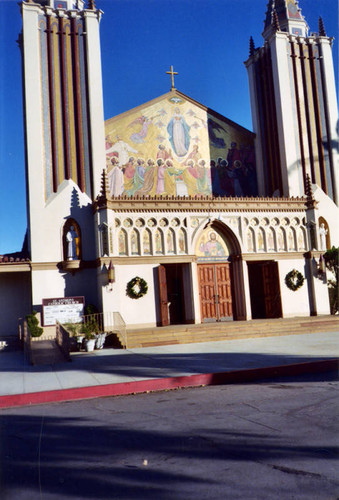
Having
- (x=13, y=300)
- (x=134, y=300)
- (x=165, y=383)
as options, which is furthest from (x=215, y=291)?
(x=165, y=383)

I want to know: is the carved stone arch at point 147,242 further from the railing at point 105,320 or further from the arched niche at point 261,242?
the arched niche at point 261,242

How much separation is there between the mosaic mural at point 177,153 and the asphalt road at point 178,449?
16.3 meters

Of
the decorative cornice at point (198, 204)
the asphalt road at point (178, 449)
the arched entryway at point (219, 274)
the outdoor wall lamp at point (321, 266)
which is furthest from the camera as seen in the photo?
the outdoor wall lamp at point (321, 266)

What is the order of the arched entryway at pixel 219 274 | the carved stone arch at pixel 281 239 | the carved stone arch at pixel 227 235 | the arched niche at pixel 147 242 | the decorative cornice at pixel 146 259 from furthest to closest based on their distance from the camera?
1. the carved stone arch at pixel 281 239
2. the carved stone arch at pixel 227 235
3. the arched entryway at pixel 219 274
4. the arched niche at pixel 147 242
5. the decorative cornice at pixel 146 259

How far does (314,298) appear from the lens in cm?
2255

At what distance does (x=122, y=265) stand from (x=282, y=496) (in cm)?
1694

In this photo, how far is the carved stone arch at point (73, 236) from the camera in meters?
21.6

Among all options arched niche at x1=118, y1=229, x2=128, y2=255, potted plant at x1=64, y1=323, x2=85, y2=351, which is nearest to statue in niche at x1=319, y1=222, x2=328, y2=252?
arched niche at x1=118, y1=229, x2=128, y2=255

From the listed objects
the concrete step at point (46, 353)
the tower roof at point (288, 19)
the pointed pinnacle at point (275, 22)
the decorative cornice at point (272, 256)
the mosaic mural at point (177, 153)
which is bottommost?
the concrete step at point (46, 353)

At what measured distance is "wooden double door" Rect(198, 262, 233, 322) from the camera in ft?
71.9

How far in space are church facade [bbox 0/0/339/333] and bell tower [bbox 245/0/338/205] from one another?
0.26 ft

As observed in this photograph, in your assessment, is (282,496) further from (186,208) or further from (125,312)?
(186,208)

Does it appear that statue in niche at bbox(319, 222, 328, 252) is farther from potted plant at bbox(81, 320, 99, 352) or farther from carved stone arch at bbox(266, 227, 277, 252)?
potted plant at bbox(81, 320, 99, 352)

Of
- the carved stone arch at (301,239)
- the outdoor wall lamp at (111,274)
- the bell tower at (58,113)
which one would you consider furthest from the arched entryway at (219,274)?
the bell tower at (58,113)
